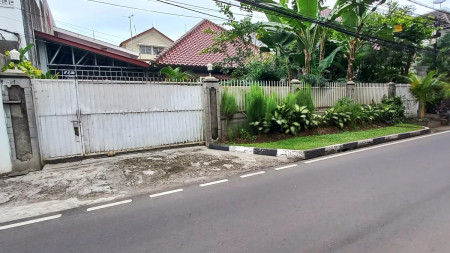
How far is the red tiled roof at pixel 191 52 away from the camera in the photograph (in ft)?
46.0

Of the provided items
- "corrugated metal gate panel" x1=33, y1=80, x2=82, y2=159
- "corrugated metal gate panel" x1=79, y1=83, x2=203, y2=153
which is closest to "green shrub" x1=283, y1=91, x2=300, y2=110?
"corrugated metal gate panel" x1=79, y1=83, x2=203, y2=153

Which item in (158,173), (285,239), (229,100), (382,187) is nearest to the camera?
(285,239)

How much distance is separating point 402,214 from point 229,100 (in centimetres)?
577

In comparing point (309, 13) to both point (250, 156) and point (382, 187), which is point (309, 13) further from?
point (382, 187)

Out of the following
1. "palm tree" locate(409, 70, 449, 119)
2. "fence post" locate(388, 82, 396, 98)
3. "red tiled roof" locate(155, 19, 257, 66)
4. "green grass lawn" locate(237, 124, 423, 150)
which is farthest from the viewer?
"red tiled roof" locate(155, 19, 257, 66)

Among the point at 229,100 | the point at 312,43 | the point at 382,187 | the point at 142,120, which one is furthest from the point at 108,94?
the point at 312,43

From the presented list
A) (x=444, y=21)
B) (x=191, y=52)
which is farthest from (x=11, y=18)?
(x=444, y=21)

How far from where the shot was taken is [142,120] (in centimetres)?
716

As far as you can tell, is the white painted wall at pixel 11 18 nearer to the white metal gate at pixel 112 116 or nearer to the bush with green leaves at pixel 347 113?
the white metal gate at pixel 112 116

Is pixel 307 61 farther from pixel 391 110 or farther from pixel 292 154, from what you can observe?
pixel 292 154

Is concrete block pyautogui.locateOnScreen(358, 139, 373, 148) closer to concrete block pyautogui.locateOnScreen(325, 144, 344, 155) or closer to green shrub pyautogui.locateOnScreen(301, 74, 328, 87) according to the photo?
concrete block pyautogui.locateOnScreen(325, 144, 344, 155)

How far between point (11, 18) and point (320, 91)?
12940 mm

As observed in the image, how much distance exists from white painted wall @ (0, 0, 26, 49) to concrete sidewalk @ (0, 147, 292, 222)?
24.4 ft

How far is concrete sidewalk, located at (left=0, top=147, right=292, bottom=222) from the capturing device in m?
4.06
